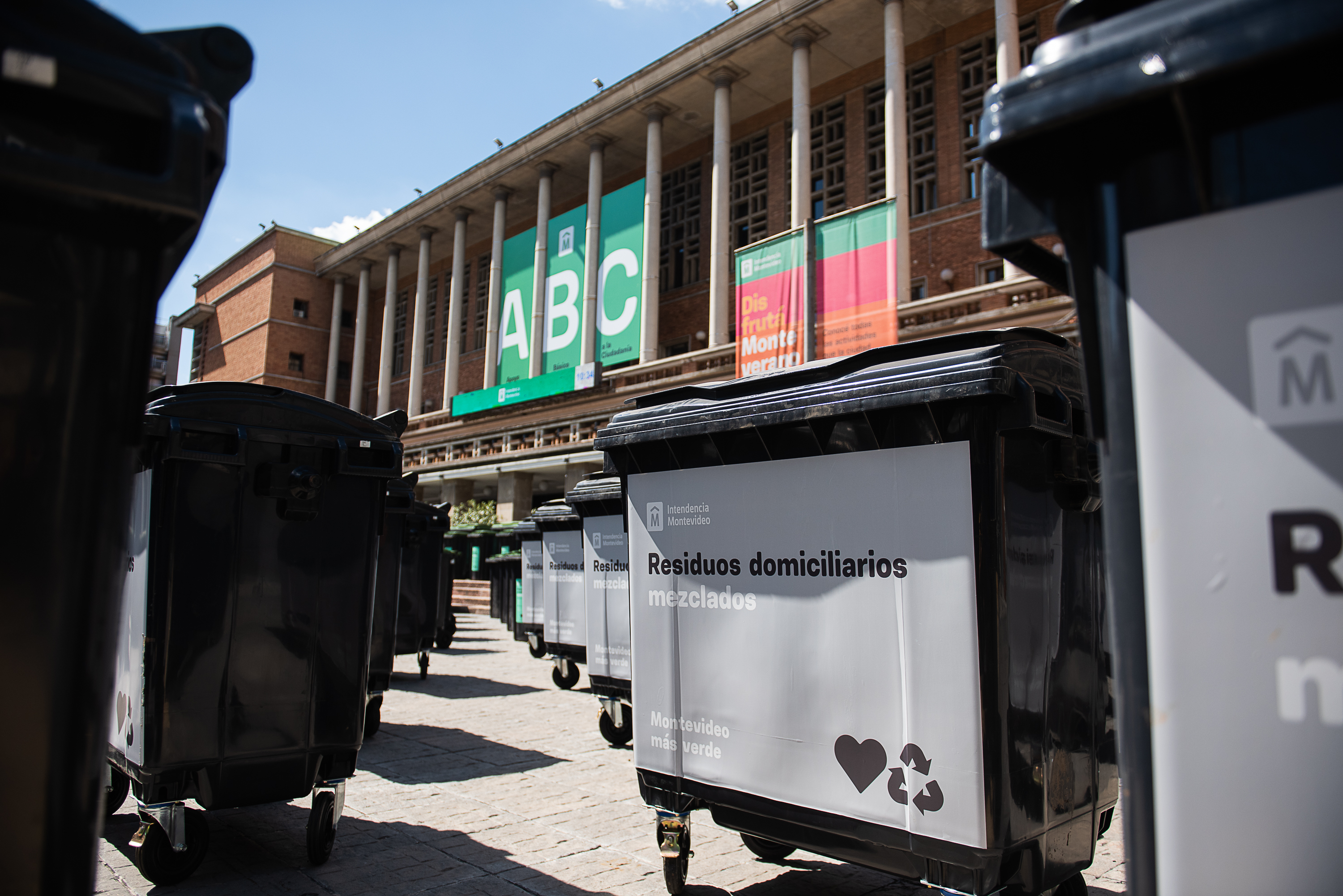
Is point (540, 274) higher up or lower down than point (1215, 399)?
higher up

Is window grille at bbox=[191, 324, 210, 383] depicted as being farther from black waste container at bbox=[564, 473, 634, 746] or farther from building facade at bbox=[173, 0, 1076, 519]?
black waste container at bbox=[564, 473, 634, 746]

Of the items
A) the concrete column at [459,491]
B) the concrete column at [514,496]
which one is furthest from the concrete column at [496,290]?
the concrete column at [514,496]

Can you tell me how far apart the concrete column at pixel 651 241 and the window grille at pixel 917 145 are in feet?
23.7

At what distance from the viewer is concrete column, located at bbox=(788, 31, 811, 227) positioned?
23.7m

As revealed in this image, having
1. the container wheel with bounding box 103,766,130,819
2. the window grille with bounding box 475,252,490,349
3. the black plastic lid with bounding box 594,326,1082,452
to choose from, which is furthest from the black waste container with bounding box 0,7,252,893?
the window grille with bounding box 475,252,490,349

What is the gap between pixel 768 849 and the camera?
397 cm

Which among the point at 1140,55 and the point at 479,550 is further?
the point at 479,550

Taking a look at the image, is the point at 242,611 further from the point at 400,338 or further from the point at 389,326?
the point at 400,338

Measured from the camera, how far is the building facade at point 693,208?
22.3 metres

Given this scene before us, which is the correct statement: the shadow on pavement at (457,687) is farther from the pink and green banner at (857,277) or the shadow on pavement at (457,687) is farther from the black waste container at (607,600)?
the pink and green banner at (857,277)

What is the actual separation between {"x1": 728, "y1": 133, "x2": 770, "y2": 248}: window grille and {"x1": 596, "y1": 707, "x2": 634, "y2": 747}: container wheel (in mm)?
22926

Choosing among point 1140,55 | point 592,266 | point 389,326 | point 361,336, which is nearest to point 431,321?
point 389,326

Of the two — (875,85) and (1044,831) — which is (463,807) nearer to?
(1044,831)

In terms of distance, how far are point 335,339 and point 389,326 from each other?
318 inches
